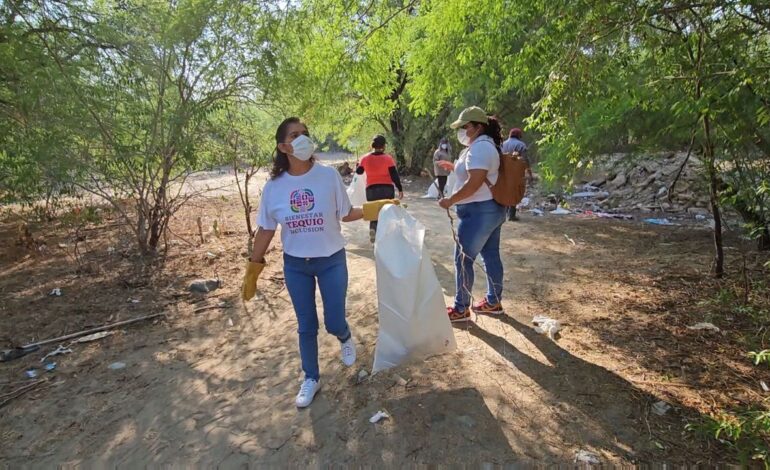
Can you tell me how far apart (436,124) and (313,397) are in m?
13.6

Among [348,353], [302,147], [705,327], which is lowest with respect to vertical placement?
[705,327]

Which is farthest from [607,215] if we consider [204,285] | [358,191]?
[204,285]

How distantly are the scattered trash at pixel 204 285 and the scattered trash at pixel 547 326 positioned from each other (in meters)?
3.58

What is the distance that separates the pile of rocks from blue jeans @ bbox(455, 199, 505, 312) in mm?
6198

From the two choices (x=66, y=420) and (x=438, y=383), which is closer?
(x=438, y=383)

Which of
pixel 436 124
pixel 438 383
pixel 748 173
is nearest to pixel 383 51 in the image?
pixel 748 173

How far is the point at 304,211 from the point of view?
2525 millimetres

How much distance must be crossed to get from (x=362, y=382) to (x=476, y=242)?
1.26 m

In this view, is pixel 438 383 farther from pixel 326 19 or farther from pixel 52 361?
pixel 326 19

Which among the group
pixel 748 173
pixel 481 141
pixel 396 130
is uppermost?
pixel 396 130

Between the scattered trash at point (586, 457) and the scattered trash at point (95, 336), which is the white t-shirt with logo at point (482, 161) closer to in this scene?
the scattered trash at point (586, 457)

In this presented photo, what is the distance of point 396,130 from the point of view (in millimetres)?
16016

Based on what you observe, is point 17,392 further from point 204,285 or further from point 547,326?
point 547,326

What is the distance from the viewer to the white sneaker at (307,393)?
2.66 meters
